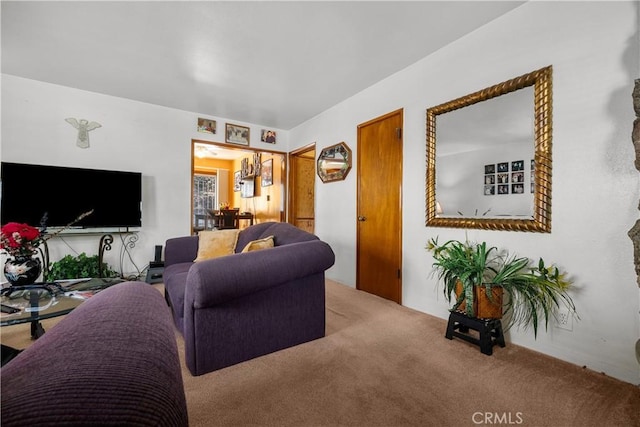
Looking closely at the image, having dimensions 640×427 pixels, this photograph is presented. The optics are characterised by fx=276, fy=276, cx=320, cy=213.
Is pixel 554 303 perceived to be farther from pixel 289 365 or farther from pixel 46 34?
pixel 46 34

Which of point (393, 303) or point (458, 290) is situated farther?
point (393, 303)

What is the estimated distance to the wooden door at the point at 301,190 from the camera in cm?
503

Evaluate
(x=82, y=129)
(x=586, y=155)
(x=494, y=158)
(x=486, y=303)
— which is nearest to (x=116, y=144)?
(x=82, y=129)

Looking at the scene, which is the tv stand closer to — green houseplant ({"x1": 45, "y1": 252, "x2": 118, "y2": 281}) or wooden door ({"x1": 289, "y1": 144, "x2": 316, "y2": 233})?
green houseplant ({"x1": 45, "y1": 252, "x2": 118, "y2": 281})

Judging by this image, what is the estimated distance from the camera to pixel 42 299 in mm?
1697

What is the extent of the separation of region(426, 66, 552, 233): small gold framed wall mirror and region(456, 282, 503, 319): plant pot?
1.67ft

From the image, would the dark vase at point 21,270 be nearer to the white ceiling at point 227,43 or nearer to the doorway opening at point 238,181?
the white ceiling at point 227,43

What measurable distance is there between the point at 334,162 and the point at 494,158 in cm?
213

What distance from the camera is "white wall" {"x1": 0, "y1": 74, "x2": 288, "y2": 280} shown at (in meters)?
3.23

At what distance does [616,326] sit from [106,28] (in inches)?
167

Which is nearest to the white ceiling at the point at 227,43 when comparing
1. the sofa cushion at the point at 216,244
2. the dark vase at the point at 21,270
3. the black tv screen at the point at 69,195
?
the black tv screen at the point at 69,195

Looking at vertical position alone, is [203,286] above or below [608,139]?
below

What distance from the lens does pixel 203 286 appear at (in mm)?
1480

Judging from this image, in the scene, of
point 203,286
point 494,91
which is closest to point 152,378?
point 203,286
